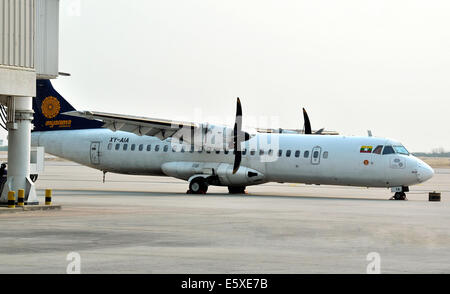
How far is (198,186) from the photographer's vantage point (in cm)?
3488

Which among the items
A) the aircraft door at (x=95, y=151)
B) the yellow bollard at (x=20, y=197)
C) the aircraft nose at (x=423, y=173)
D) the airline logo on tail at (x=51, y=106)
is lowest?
the yellow bollard at (x=20, y=197)

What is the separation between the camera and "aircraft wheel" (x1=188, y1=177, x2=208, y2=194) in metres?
34.8

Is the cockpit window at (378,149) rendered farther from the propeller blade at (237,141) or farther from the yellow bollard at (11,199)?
the yellow bollard at (11,199)

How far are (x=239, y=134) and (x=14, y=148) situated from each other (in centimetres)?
1353

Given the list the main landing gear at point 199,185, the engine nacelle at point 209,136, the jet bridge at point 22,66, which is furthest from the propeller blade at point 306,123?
the jet bridge at point 22,66

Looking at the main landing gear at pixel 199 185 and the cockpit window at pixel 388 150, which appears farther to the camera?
the main landing gear at pixel 199 185

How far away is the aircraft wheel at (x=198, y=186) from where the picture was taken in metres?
34.8

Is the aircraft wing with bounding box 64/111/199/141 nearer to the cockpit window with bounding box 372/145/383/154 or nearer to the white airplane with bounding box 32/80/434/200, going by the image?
the white airplane with bounding box 32/80/434/200

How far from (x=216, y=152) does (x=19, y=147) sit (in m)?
13.7

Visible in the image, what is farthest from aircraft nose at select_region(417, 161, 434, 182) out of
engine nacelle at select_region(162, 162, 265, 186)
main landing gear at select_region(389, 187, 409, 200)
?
engine nacelle at select_region(162, 162, 265, 186)

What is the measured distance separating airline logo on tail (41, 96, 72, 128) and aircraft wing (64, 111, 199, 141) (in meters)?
5.04

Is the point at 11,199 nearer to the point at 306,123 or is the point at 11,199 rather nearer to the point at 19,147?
the point at 19,147

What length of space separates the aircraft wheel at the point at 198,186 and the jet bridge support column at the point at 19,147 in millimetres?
12697
